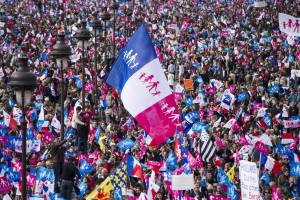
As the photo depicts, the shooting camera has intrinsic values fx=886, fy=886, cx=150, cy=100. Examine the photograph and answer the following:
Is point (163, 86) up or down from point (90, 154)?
up

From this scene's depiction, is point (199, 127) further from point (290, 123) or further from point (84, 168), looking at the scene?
point (84, 168)

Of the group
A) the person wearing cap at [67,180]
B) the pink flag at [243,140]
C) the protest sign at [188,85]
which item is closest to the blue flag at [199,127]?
the pink flag at [243,140]

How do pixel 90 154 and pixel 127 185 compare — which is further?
pixel 90 154

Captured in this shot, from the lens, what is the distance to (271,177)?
19.8 metres

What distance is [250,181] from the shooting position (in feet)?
53.3

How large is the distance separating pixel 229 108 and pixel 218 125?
10.2ft

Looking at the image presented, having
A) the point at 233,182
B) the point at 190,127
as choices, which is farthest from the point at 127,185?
the point at 190,127

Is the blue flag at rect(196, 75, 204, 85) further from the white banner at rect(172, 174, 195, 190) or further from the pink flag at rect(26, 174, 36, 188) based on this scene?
the white banner at rect(172, 174, 195, 190)

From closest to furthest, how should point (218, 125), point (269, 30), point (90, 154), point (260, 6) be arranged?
point (90, 154)
point (218, 125)
point (269, 30)
point (260, 6)

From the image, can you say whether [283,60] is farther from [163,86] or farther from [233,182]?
[163,86]

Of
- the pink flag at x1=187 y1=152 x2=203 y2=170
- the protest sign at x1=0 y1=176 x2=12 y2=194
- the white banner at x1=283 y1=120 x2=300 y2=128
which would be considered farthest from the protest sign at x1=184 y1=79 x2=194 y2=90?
the protest sign at x1=0 y1=176 x2=12 y2=194

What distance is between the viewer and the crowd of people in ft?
63.4

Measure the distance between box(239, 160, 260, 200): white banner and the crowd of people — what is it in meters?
1.27

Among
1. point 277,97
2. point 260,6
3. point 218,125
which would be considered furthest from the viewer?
point 260,6
